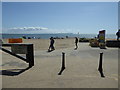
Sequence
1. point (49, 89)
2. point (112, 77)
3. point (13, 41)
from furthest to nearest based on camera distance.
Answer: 1. point (13, 41)
2. point (112, 77)
3. point (49, 89)

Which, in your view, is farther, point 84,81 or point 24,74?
point 24,74

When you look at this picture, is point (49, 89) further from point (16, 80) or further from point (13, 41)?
point (13, 41)

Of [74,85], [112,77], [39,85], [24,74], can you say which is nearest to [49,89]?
[39,85]

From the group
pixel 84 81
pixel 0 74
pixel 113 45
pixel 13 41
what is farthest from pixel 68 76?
pixel 113 45

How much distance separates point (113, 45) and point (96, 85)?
16.6 meters

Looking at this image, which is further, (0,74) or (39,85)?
(0,74)

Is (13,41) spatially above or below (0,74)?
above

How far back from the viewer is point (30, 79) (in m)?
6.65

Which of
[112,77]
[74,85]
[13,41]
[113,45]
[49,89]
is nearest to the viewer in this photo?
[49,89]

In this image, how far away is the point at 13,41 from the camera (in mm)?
9594

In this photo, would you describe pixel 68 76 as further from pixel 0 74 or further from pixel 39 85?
pixel 0 74

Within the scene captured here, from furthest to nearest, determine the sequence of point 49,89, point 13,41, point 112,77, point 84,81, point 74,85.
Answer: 1. point 13,41
2. point 112,77
3. point 84,81
4. point 74,85
5. point 49,89

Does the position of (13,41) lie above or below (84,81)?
above

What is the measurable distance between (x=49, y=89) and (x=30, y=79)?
1464 millimetres
